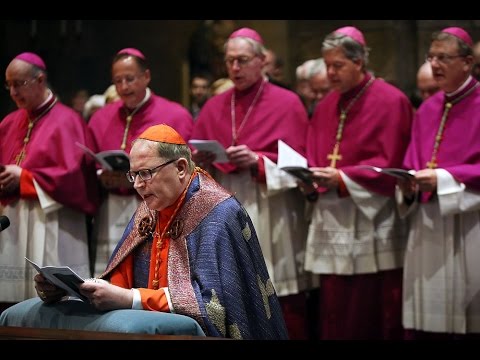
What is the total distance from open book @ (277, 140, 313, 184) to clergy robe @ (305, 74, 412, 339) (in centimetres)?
28

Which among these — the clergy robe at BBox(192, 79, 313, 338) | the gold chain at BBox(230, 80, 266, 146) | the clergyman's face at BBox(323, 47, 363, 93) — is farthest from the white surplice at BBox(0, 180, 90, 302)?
the clergyman's face at BBox(323, 47, 363, 93)

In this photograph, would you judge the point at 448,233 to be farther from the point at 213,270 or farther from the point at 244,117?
the point at 213,270

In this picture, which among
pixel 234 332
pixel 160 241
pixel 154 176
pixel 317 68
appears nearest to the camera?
pixel 234 332

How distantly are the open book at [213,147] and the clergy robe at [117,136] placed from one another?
28.4 inches

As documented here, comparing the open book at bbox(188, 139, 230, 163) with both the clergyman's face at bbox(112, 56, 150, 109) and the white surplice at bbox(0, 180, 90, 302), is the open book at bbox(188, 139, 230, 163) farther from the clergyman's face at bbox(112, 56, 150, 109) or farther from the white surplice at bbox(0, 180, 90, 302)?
the white surplice at bbox(0, 180, 90, 302)

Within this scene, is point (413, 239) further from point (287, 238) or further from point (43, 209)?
point (43, 209)

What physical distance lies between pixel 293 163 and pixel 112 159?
1249 millimetres

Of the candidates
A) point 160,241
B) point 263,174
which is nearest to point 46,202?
point 263,174

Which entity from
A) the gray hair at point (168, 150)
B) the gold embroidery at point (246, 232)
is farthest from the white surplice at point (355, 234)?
the gray hair at point (168, 150)

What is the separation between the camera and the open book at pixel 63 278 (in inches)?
159

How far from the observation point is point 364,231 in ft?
21.3

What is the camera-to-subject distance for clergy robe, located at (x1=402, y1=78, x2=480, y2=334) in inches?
232

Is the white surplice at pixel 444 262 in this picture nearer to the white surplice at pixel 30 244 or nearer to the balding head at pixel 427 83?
the balding head at pixel 427 83

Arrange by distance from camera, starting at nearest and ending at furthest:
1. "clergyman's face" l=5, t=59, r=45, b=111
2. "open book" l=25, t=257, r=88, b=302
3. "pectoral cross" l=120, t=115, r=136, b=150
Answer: "open book" l=25, t=257, r=88, b=302
"clergyman's face" l=5, t=59, r=45, b=111
"pectoral cross" l=120, t=115, r=136, b=150
